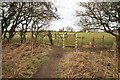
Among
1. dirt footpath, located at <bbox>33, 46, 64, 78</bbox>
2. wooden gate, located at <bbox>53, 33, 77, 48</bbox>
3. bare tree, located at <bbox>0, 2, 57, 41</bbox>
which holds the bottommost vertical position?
dirt footpath, located at <bbox>33, 46, 64, 78</bbox>

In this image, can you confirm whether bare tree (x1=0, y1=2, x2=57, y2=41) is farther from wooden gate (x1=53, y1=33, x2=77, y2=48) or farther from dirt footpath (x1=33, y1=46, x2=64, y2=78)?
dirt footpath (x1=33, y1=46, x2=64, y2=78)

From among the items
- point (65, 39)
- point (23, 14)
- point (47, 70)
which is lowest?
point (47, 70)

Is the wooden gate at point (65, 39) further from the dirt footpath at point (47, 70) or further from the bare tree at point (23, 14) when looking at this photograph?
the dirt footpath at point (47, 70)

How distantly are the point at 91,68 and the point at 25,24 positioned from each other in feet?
33.5

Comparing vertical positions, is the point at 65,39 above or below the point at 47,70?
above

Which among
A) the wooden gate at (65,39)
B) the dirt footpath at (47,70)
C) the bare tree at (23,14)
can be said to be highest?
the bare tree at (23,14)

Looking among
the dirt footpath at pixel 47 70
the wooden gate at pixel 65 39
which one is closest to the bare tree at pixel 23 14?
the wooden gate at pixel 65 39

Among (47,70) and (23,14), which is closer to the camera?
(47,70)

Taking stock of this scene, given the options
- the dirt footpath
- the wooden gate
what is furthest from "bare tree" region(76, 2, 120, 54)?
the dirt footpath

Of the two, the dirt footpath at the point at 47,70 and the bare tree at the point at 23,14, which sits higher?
the bare tree at the point at 23,14

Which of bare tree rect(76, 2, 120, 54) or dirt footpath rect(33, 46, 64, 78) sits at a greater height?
bare tree rect(76, 2, 120, 54)

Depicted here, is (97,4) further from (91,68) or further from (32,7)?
(91,68)

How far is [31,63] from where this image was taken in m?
7.50

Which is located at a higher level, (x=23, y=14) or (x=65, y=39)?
(x=23, y=14)
